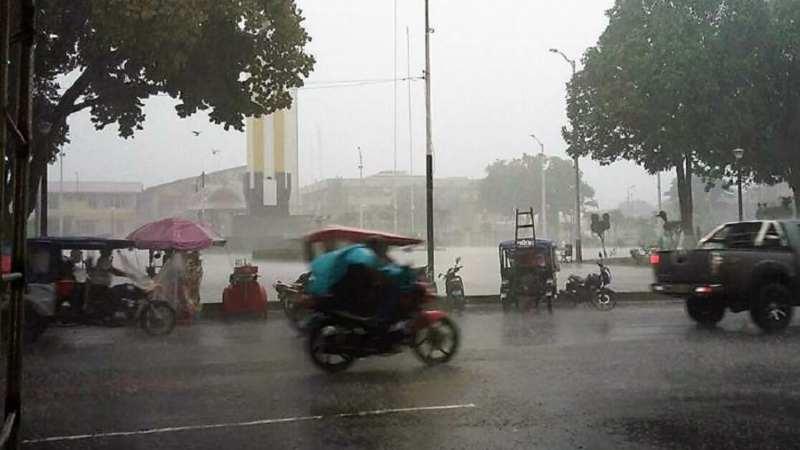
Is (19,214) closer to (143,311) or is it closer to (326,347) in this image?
(326,347)

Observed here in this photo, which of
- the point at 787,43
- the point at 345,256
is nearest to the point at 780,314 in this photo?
the point at 345,256

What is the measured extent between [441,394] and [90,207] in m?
26.2

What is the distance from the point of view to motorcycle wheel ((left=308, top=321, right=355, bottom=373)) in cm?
871

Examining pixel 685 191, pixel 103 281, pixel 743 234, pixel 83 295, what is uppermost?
pixel 685 191

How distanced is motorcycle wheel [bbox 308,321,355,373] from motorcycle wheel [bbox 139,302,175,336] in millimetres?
5205

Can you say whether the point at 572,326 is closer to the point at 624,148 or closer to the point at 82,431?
the point at 82,431

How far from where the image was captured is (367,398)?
23.5 feet

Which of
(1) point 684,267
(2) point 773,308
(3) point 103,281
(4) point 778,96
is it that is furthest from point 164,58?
(4) point 778,96

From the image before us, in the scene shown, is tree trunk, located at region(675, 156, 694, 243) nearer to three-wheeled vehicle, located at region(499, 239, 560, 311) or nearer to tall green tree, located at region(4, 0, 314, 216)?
three-wheeled vehicle, located at region(499, 239, 560, 311)

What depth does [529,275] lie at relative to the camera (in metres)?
16.9

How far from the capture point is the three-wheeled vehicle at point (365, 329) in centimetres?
873

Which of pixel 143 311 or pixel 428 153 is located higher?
pixel 428 153

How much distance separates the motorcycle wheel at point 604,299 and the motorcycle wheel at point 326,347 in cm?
1017

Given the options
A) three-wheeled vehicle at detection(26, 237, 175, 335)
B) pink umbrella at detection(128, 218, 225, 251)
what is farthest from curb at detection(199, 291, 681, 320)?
three-wheeled vehicle at detection(26, 237, 175, 335)
